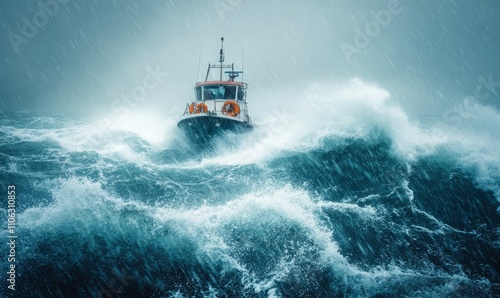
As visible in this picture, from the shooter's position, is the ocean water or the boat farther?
the boat

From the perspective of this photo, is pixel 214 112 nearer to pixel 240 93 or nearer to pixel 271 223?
pixel 240 93

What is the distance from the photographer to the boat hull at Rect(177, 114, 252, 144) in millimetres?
14484

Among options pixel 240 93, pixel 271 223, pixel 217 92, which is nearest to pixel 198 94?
pixel 217 92

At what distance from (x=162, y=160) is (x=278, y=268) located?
10834 mm

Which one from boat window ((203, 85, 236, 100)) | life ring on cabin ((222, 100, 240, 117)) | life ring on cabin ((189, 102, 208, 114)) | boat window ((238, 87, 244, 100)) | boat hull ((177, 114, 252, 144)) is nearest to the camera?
boat hull ((177, 114, 252, 144))

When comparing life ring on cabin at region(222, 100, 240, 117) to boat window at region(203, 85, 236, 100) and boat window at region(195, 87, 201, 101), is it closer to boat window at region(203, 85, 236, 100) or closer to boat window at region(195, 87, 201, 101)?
boat window at region(203, 85, 236, 100)

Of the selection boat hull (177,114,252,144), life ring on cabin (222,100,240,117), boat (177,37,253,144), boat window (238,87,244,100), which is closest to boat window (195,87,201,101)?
boat (177,37,253,144)

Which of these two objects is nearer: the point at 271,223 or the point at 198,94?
the point at 271,223

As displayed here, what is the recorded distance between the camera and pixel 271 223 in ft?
21.9

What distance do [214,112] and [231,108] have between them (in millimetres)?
1681

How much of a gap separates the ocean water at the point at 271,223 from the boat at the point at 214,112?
245 cm

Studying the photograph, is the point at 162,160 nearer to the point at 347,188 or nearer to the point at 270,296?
the point at 347,188

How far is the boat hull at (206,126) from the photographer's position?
14.5 meters

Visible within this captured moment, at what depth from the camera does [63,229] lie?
5984 millimetres
